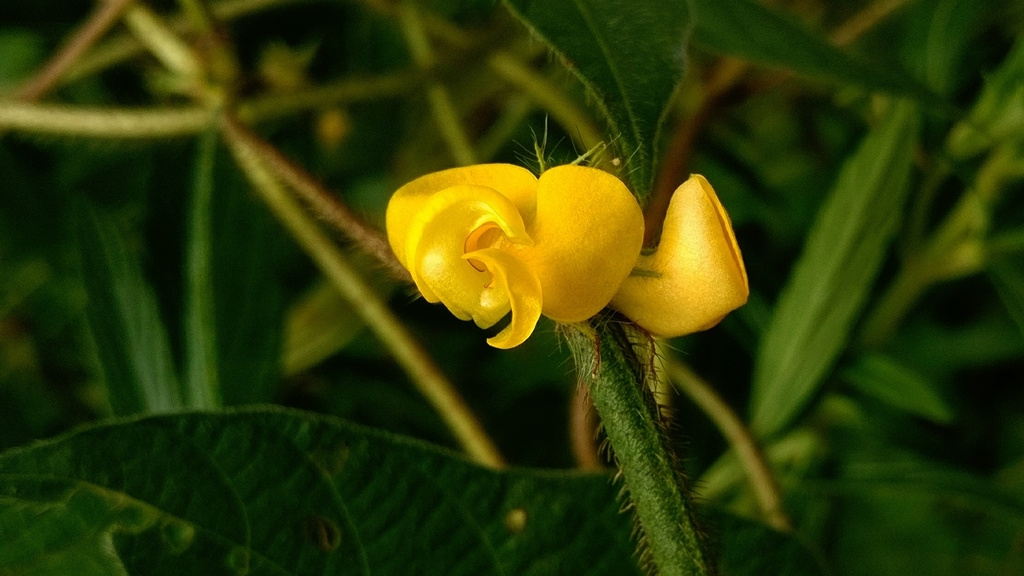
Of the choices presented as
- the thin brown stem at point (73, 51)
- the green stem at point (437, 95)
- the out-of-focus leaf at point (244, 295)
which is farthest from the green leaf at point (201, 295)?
the green stem at point (437, 95)

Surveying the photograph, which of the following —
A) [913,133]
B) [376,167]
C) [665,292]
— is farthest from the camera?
[376,167]

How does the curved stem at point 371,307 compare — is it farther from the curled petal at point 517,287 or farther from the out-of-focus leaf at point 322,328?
the curled petal at point 517,287

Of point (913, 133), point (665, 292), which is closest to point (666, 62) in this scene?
point (665, 292)

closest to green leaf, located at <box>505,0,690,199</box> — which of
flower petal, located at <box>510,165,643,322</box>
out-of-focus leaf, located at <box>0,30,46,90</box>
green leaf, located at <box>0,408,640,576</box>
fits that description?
flower petal, located at <box>510,165,643,322</box>

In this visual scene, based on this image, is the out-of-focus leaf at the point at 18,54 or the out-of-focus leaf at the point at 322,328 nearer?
the out-of-focus leaf at the point at 322,328

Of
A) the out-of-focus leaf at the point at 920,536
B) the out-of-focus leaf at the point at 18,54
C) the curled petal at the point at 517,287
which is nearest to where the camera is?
the curled petal at the point at 517,287

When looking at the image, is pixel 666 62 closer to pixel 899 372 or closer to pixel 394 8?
pixel 899 372
